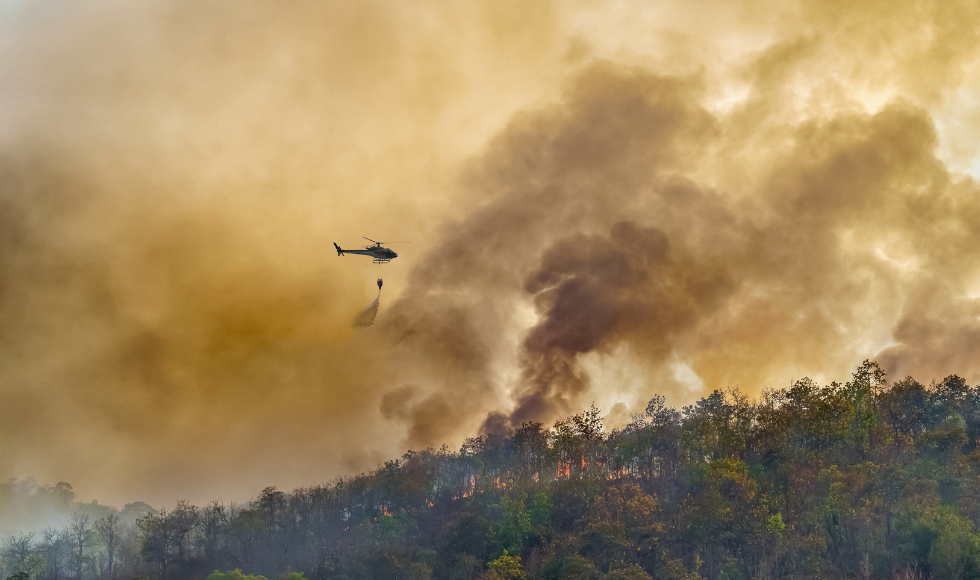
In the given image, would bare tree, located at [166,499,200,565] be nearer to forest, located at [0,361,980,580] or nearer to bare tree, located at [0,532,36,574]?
forest, located at [0,361,980,580]

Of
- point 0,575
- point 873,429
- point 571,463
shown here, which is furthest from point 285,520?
point 873,429

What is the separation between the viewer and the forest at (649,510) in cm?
9494

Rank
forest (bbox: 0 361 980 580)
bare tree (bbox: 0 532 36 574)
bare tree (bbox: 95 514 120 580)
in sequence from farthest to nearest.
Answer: bare tree (bbox: 95 514 120 580)
bare tree (bbox: 0 532 36 574)
forest (bbox: 0 361 980 580)

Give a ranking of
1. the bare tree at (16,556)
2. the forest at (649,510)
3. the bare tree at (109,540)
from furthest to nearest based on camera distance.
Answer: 1. the bare tree at (109,540)
2. the bare tree at (16,556)
3. the forest at (649,510)

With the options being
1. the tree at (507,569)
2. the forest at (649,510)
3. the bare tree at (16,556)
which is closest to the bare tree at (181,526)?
the forest at (649,510)

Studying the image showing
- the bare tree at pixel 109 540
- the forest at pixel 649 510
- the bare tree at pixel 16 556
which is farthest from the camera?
the bare tree at pixel 109 540

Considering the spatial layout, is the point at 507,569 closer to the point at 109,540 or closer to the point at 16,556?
the point at 109,540

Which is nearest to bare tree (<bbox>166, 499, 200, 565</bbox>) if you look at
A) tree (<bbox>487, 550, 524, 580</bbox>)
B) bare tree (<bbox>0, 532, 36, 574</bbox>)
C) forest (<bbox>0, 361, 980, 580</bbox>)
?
forest (<bbox>0, 361, 980, 580</bbox>)

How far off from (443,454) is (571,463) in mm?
40901

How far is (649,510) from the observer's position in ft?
355

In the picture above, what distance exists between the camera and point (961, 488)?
318 ft

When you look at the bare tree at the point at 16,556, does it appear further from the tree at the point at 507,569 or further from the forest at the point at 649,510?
the tree at the point at 507,569

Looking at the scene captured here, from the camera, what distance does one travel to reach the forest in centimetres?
9494

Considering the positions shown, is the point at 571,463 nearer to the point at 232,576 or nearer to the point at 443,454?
the point at 443,454
